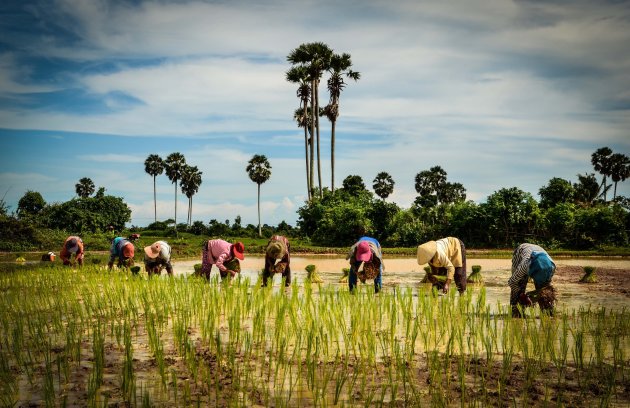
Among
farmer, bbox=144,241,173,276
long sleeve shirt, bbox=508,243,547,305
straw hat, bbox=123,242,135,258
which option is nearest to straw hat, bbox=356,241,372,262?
long sleeve shirt, bbox=508,243,547,305

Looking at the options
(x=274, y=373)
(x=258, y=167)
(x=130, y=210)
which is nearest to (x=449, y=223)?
(x=258, y=167)

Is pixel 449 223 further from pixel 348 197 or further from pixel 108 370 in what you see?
pixel 108 370

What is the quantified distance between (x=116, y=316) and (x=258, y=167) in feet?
148

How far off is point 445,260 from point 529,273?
5.61 feet

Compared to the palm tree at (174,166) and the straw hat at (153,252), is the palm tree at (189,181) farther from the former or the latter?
the straw hat at (153,252)

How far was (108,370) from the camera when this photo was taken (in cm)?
510

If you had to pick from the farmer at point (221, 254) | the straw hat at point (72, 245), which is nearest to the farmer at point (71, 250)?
the straw hat at point (72, 245)

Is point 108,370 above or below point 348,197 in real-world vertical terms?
below

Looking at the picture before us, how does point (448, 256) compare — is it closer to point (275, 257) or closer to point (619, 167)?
point (275, 257)

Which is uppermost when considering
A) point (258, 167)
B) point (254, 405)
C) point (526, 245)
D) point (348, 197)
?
point (258, 167)

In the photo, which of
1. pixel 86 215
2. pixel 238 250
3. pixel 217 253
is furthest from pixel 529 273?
pixel 86 215

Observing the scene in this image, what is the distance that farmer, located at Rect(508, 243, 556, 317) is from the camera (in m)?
6.96

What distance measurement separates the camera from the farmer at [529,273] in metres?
6.96

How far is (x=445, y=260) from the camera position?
8602mm
